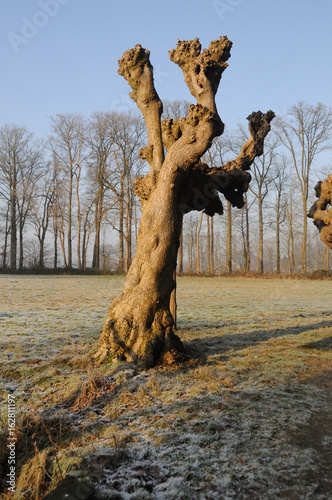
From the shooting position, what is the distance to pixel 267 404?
12.7 ft

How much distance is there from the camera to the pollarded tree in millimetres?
5156

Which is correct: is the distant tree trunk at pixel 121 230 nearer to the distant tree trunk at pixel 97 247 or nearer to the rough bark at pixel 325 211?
the distant tree trunk at pixel 97 247

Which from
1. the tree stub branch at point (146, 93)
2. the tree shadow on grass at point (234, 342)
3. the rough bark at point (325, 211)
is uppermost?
the tree stub branch at point (146, 93)

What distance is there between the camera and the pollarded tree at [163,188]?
5156 millimetres

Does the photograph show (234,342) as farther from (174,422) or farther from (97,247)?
(97,247)

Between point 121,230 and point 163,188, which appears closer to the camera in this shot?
point 163,188

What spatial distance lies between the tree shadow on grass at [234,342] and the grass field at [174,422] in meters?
0.06

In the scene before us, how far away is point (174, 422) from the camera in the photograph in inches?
134

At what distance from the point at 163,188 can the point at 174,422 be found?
3.59m

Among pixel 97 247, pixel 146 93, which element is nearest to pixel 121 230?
pixel 97 247

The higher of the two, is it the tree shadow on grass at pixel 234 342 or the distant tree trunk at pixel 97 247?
the distant tree trunk at pixel 97 247

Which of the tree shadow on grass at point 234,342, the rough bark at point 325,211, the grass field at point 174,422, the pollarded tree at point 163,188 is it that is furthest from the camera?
the rough bark at point 325,211

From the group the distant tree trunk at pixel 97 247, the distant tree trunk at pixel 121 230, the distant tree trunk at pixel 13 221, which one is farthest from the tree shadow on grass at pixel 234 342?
the distant tree trunk at pixel 13 221

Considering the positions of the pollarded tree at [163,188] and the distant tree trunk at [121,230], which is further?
the distant tree trunk at [121,230]
